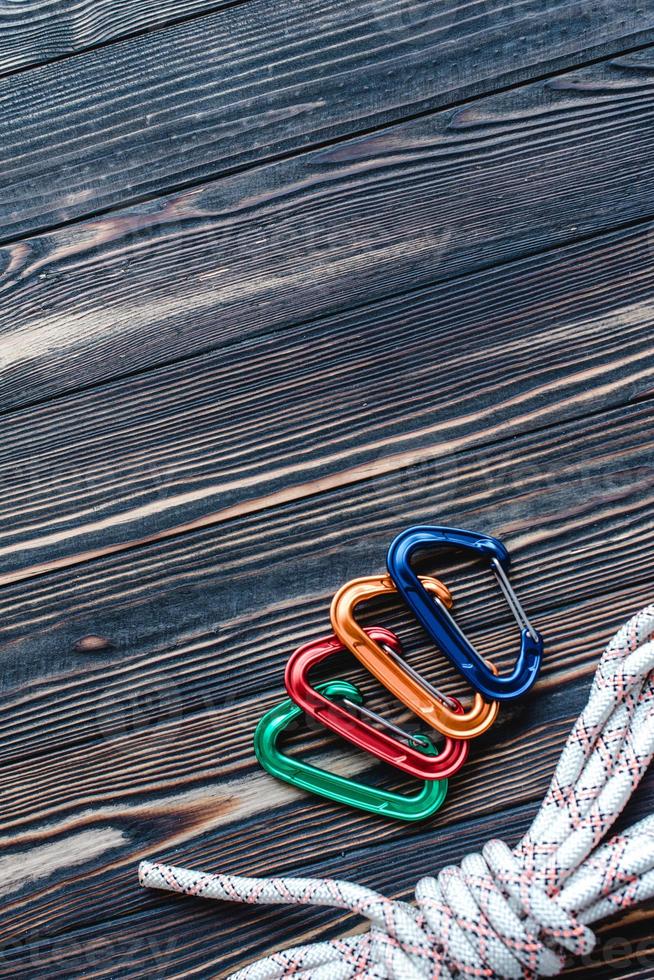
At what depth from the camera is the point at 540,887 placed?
0.75 m

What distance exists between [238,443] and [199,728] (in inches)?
13.5

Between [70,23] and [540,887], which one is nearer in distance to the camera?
[540,887]

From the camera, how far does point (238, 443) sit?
3.12 ft

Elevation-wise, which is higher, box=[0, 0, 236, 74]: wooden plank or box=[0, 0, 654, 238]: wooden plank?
box=[0, 0, 236, 74]: wooden plank

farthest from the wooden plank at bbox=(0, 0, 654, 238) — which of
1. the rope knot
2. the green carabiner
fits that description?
the rope knot

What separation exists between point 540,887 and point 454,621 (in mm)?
279

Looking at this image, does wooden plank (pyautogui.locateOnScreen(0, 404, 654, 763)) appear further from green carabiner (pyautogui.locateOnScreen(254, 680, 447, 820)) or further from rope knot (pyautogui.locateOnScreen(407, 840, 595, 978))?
rope knot (pyautogui.locateOnScreen(407, 840, 595, 978))

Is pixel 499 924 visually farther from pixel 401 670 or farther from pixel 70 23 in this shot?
pixel 70 23

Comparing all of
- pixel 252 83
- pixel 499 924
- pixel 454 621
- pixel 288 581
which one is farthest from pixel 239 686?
pixel 252 83

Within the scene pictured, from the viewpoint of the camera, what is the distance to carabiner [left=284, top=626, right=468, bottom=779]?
854mm

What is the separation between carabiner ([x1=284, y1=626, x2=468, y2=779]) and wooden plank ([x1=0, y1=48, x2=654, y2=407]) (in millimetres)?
383

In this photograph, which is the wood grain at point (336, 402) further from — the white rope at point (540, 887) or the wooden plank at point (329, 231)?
the white rope at point (540, 887)

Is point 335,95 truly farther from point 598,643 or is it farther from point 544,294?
point 598,643

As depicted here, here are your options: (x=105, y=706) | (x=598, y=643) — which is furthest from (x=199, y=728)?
(x=598, y=643)
